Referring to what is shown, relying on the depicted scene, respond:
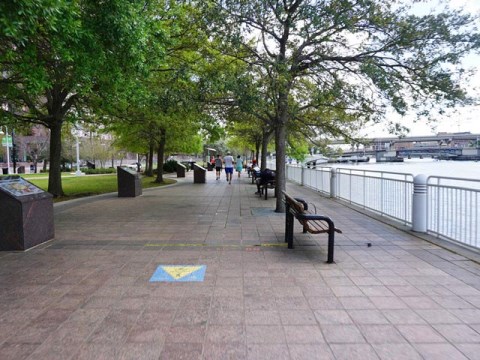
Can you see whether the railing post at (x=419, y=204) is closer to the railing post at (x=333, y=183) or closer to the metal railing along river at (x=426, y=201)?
the metal railing along river at (x=426, y=201)

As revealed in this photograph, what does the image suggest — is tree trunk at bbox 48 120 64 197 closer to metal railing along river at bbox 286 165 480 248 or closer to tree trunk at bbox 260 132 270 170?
tree trunk at bbox 260 132 270 170

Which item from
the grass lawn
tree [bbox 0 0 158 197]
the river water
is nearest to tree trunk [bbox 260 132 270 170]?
the river water

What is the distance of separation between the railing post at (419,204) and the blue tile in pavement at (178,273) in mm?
4437

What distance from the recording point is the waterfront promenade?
110 inches

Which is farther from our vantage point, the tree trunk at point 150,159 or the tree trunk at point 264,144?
the tree trunk at point 150,159

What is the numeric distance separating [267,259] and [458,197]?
3527 mm

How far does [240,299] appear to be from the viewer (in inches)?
146

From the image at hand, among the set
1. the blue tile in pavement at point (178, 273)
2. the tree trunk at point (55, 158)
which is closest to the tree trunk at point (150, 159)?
the tree trunk at point (55, 158)

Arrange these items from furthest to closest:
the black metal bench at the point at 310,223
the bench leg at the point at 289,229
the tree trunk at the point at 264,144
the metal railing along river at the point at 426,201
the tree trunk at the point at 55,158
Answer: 1. the tree trunk at the point at 264,144
2. the tree trunk at the point at 55,158
3. the bench leg at the point at 289,229
4. the metal railing along river at the point at 426,201
5. the black metal bench at the point at 310,223

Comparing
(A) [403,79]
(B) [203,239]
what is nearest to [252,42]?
(A) [403,79]

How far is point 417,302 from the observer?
3.62 metres

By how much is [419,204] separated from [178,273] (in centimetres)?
487

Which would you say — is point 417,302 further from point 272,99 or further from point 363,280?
point 272,99

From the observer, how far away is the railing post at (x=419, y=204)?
257 inches
